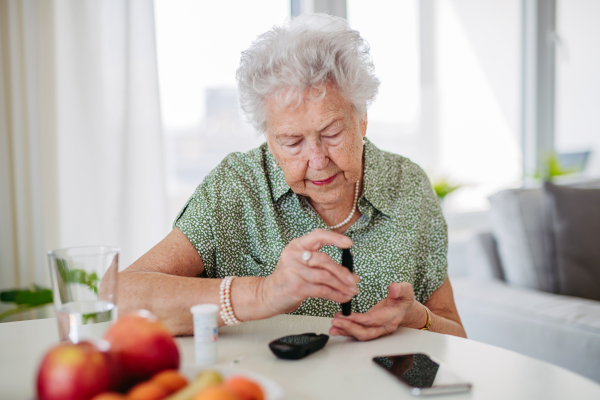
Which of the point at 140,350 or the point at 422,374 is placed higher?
the point at 140,350

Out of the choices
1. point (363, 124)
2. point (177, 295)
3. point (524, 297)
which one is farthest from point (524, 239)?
point (177, 295)

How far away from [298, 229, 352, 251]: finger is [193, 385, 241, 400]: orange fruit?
423 millimetres

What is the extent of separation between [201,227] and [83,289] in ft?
1.90

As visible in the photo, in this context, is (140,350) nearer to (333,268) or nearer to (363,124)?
(333,268)

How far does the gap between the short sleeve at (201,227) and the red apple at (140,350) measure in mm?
710

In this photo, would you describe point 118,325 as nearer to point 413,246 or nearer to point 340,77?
point 340,77

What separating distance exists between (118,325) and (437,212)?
3.66ft

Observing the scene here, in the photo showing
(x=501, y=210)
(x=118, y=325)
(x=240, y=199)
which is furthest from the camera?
(x=501, y=210)

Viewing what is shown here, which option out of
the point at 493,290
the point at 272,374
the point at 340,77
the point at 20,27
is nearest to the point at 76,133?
the point at 20,27

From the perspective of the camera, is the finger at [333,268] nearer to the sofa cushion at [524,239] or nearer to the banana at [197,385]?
the banana at [197,385]

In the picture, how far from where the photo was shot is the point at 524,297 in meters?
2.04

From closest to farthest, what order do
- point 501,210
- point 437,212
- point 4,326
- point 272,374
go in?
1. point 272,374
2. point 4,326
3. point 437,212
4. point 501,210

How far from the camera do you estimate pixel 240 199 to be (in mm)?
1391

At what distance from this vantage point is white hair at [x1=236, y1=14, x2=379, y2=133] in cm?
120
